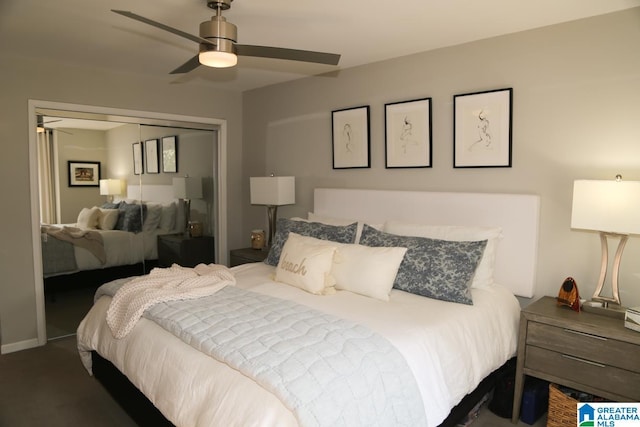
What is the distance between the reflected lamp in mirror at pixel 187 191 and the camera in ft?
14.8

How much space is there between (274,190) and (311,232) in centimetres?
91

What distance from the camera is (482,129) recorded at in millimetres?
2977

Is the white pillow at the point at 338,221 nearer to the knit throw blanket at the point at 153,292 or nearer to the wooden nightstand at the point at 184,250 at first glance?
the knit throw blanket at the point at 153,292

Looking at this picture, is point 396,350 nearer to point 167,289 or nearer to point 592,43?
point 167,289

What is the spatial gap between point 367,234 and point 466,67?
1411 mm

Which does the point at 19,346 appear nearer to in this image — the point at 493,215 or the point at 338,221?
the point at 338,221

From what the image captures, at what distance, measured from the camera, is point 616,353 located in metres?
2.11

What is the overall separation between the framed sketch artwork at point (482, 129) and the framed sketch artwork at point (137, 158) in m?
3.00

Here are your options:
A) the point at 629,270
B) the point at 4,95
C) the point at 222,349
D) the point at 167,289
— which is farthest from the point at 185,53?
the point at 629,270

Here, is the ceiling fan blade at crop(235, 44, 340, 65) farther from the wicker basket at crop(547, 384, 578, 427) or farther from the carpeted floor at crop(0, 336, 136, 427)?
the carpeted floor at crop(0, 336, 136, 427)

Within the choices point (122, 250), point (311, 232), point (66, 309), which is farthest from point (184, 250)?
point (311, 232)

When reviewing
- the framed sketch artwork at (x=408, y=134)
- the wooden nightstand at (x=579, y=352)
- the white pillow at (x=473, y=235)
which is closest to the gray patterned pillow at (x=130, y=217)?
the framed sketch artwork at (x=408, y=134)

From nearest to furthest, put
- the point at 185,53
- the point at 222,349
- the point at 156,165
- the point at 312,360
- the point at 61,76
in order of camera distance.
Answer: the point at 312,360 < the point at 222,349 < the point at 185,53 < the point at 61,76 < the point at 156,165

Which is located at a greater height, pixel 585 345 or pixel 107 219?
pixel 107 219
